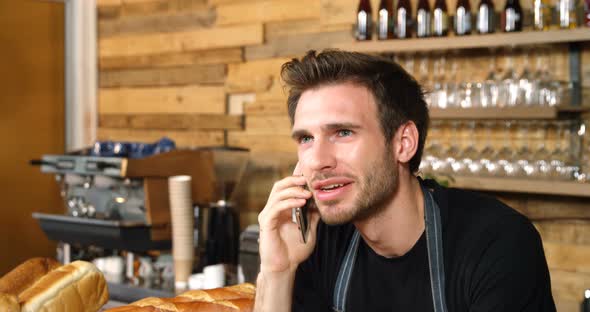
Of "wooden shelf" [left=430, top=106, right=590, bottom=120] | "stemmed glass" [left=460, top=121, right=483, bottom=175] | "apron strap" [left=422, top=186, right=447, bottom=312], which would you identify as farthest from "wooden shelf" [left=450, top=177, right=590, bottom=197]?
"apron strap" [left=422, top=186, right=447, bottom=312]

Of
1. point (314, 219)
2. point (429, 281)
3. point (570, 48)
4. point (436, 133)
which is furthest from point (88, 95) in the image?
point (429, 281)

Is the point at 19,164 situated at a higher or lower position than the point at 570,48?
lower

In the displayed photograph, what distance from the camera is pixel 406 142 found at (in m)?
2.03

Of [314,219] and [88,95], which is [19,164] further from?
[314,219]

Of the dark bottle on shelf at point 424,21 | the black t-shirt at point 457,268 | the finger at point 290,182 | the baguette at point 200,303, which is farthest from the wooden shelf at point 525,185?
the baguette at point 200,303

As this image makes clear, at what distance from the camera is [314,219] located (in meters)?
2.15

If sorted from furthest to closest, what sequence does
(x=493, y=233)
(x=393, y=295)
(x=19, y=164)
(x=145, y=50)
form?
(x=19, y=164) → (x=145, y=50) → (x=393, y=295) → (x=493, y=233)

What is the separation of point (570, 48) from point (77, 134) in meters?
3.06

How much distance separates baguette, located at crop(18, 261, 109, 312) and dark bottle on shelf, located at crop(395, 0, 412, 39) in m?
2.00

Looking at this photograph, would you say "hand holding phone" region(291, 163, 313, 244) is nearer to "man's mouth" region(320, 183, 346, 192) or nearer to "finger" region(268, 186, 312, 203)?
"finger" region(268, 186, 312, 203)

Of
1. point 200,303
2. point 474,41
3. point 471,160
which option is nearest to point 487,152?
point 471,160

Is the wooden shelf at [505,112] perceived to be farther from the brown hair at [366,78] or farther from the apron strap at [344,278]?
the apron strap at [344,278]

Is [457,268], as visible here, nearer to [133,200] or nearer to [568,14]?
[568,14]

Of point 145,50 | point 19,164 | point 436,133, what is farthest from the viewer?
point 19,164
